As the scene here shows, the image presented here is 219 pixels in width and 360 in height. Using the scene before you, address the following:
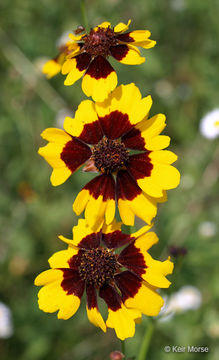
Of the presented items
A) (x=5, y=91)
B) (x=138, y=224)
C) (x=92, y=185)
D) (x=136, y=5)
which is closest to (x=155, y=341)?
Answer: (x=138, y=224)

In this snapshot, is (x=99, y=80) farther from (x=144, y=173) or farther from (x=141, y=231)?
(x=141, y=231)

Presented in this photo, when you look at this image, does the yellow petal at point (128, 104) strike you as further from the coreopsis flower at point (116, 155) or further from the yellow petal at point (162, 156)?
the yellow petal at point (162, 156)

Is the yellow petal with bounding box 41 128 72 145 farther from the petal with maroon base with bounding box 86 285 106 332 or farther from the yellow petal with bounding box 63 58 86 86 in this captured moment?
the petal with maroon base with bounding box 86 285 106 332

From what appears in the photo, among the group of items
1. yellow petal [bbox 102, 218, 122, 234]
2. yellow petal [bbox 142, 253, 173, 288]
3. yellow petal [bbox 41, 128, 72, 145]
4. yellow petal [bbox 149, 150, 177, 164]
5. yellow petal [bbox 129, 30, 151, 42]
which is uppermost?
yellow petal [bbox 129, 30, 151, 42]

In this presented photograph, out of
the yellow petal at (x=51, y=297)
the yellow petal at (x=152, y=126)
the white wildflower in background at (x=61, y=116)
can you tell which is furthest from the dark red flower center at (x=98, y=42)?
the white wildflower in background at (x=61, y=116)

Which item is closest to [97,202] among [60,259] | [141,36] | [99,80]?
[60,259]

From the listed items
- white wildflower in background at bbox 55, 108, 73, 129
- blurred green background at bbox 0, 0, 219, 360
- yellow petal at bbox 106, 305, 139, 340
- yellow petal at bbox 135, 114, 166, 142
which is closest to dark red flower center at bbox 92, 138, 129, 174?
yellow petal at bbox 135, 114, 166, 142
